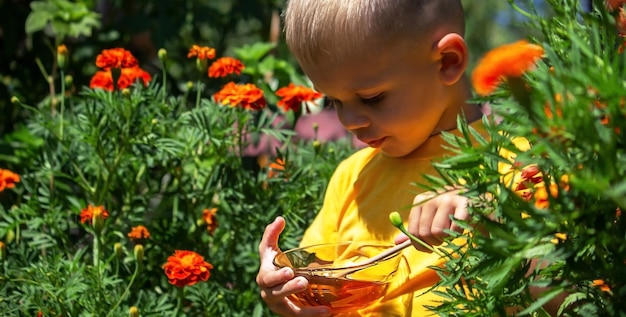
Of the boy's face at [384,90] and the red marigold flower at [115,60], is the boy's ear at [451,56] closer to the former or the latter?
the boy's face at [384,90]

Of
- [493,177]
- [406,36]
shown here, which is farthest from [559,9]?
[406,36]

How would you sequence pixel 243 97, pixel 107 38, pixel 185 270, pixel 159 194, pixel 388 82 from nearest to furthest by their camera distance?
pixel 388 82, pixel 185 270, pixel 243 97, pixel 159 194, pixel 107 38

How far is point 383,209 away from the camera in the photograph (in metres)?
1.78

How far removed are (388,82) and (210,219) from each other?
82 centimetres

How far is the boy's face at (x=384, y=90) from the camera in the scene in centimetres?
162

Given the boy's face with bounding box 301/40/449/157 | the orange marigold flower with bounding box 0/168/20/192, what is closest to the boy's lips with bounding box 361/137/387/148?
the boy's face with bounding box 301/40/449/157

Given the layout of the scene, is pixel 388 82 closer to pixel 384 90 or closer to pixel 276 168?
→ pixel 384 90

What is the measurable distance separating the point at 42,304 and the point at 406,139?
807 mm

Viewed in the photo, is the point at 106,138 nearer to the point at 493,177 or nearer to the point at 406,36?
the point at 406,36

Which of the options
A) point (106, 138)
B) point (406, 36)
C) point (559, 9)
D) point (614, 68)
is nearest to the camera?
point (614, 68)

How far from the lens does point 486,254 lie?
104 cm

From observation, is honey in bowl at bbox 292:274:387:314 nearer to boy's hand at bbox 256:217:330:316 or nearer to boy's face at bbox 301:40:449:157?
boy's hand at bbox 256:217:330:316

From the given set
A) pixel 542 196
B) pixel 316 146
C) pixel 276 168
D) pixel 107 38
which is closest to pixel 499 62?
pixel 316 146

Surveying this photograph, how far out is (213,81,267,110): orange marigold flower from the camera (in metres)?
2.26
